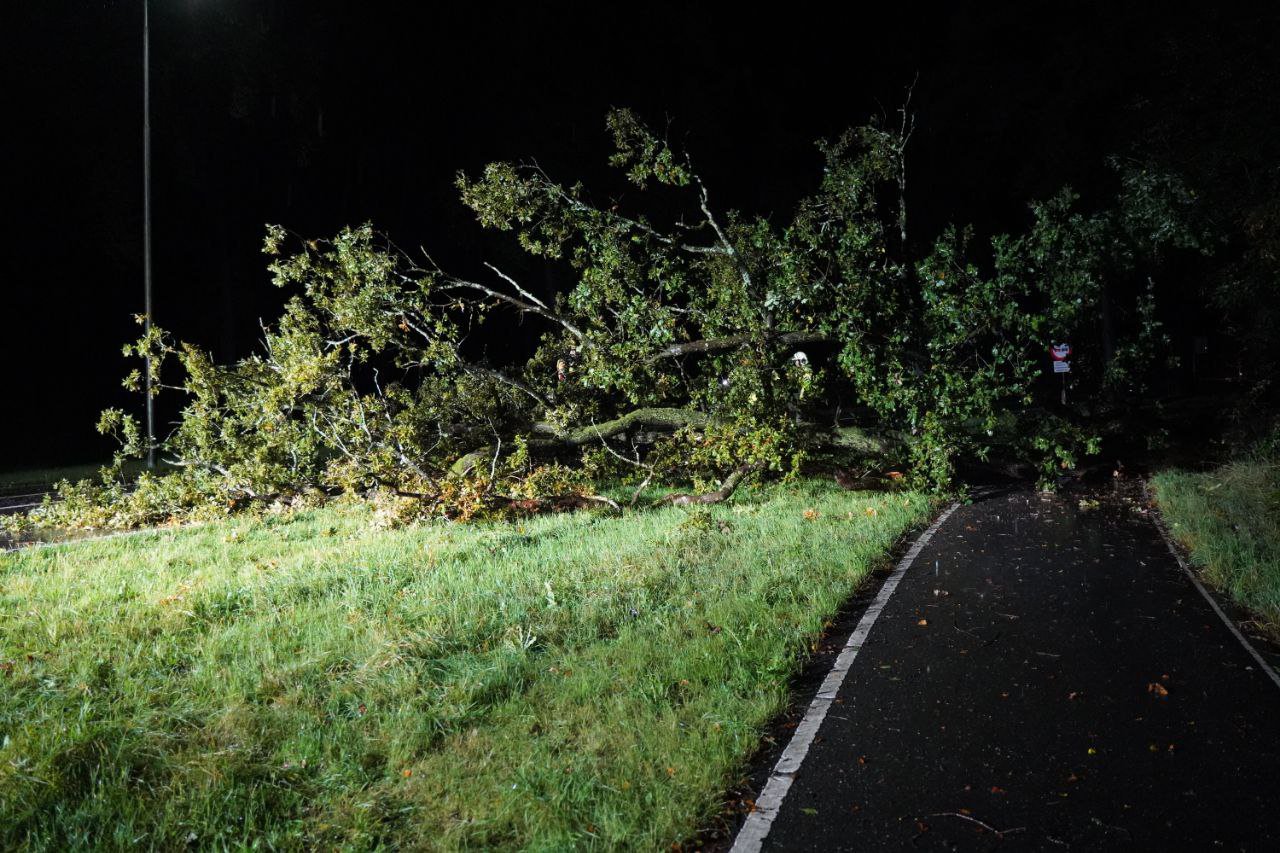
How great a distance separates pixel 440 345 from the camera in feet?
36.5

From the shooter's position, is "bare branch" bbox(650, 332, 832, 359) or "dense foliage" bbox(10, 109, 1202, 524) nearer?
"dense foliage" bbox(10, 109, 1202, 524)

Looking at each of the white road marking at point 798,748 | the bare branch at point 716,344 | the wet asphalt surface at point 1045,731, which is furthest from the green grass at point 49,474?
the wet asphalt surface at point 1045,731

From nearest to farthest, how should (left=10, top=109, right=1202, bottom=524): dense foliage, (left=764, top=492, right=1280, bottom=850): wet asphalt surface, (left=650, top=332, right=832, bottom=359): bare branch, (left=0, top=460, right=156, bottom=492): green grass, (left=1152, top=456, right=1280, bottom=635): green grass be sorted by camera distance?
(left=764, top=492, right=1280, bottom=850): wet asphalt surface, (left=1152, top=456, right=1280, bottom=635): green grass, (left=10, top=109, right=1202, bottom=524): dense foliage, (left=650, top=332, right=832, bottom=359): bare branch, (left=0, top=460, right=156, bottom=492): green grass

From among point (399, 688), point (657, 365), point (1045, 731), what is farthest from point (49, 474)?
point (1045, 731)

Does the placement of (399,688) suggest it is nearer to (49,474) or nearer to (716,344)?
(716,344)

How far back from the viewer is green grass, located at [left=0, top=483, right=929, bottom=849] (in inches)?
133

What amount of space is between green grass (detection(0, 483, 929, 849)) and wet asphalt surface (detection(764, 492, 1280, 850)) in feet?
1.67

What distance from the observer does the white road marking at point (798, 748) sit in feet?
10.9

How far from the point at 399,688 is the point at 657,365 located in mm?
8076

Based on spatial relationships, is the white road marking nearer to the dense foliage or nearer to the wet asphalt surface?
the wet asphalt surface

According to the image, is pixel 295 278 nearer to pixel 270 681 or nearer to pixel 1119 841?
pixel 270 681

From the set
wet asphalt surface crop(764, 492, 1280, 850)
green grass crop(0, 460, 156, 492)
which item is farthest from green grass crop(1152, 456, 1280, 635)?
green grass crop(0, 460, 156, 492)

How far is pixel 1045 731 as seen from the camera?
160 inches

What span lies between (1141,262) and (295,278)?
15454 mm
